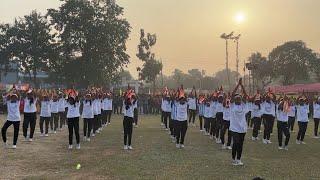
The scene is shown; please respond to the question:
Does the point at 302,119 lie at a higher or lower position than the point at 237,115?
lower

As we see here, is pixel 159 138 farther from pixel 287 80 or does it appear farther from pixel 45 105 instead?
pixel 287 80

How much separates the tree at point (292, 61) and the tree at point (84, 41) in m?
35.2

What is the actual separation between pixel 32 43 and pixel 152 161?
5538cm

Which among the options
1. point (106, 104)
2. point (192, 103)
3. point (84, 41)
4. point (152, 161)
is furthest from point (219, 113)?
point (84, 41)

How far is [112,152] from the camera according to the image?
19.1 metres

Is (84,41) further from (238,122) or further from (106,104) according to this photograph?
(238,122)

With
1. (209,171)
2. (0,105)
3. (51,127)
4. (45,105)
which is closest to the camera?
(209,171)

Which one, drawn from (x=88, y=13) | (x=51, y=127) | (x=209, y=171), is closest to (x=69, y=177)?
(x=209, y=171)

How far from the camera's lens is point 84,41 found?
69438mm

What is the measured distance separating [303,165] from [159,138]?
31.2 feet

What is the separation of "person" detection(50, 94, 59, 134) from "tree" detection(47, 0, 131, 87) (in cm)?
4095

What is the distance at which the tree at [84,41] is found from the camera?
226ft

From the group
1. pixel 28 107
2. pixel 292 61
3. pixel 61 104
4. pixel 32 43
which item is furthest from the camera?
pixel 292 61

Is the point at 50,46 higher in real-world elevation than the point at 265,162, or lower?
higher
